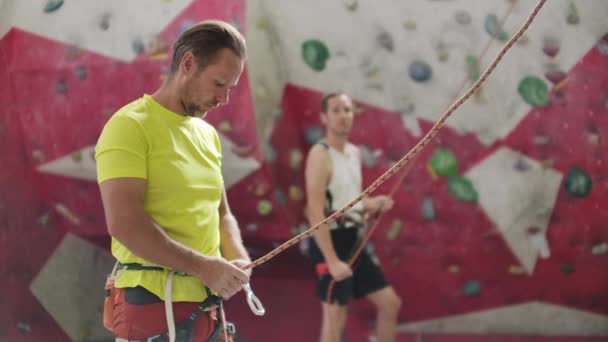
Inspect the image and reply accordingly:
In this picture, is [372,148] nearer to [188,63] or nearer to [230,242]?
[230,242]

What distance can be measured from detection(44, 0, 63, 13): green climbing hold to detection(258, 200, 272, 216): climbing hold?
3.69 feet

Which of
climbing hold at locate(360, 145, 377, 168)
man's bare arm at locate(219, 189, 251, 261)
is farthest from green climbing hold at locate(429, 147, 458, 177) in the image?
man's bare arm at locate(219, 189, 251, 261)

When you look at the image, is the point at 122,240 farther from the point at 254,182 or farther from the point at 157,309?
the point at 254,182

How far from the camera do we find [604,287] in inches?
130

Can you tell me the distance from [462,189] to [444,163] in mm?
140

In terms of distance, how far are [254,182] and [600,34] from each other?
1.53 m

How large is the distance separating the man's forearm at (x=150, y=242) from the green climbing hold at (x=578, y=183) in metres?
2.29

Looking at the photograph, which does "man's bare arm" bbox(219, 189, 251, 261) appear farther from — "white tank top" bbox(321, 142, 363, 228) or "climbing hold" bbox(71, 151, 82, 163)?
"climbing hold" bbox(71, 151, 82, 163)

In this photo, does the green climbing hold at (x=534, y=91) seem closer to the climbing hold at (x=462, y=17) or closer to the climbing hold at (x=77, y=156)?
the climbing hold at (x=462, y=17)

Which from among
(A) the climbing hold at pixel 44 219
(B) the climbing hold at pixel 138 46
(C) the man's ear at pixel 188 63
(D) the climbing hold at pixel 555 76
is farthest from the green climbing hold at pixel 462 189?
(C) the man's ear at pixel 188 63

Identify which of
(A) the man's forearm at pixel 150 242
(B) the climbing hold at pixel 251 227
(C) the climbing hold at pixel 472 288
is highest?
(A) the man's forearm at pixel 150 242

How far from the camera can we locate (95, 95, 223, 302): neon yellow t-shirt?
131 cm

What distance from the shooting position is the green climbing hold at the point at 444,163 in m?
3.31

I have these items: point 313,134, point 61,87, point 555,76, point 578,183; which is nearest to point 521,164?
point 578,183
